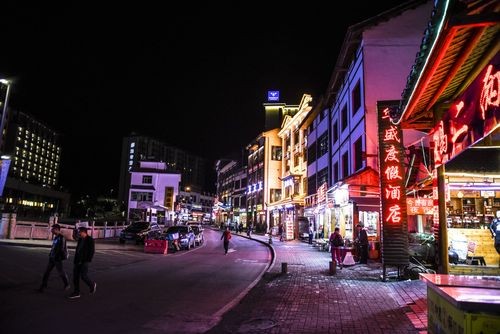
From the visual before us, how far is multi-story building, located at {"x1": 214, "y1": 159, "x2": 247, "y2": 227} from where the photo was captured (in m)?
82.1

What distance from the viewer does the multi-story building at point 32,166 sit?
261 ft

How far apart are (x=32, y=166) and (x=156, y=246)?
111892 millimetres

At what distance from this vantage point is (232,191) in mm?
91000

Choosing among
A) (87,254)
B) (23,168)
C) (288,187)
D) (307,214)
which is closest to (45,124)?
(23,168)

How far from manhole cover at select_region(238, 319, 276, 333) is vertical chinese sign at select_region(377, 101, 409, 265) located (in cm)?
601

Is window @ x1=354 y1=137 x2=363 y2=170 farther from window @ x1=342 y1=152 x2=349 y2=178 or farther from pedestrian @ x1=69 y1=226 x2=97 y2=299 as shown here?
pedestrian @ x1=69 y1=226 x2=97 y2=299

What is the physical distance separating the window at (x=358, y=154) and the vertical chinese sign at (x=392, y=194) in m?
10.9

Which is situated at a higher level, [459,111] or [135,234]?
[459,111]

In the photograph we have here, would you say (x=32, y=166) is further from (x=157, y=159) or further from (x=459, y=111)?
(x=459, y=111)

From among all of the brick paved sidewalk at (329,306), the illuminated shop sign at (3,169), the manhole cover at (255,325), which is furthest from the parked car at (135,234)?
the manhole cover at (255,325)

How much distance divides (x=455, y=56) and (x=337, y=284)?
8.55 meters

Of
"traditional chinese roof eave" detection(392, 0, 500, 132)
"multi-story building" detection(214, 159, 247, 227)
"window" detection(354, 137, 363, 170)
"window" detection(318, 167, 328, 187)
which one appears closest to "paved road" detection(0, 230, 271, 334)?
"traditional chinese roof eave" detection(392, 0, 500, 132)

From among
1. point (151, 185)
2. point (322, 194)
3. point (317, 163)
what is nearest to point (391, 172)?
point (322, 194)

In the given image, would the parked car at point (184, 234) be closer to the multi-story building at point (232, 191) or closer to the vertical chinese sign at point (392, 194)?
the vertical chinese sign at point (392, 194)
